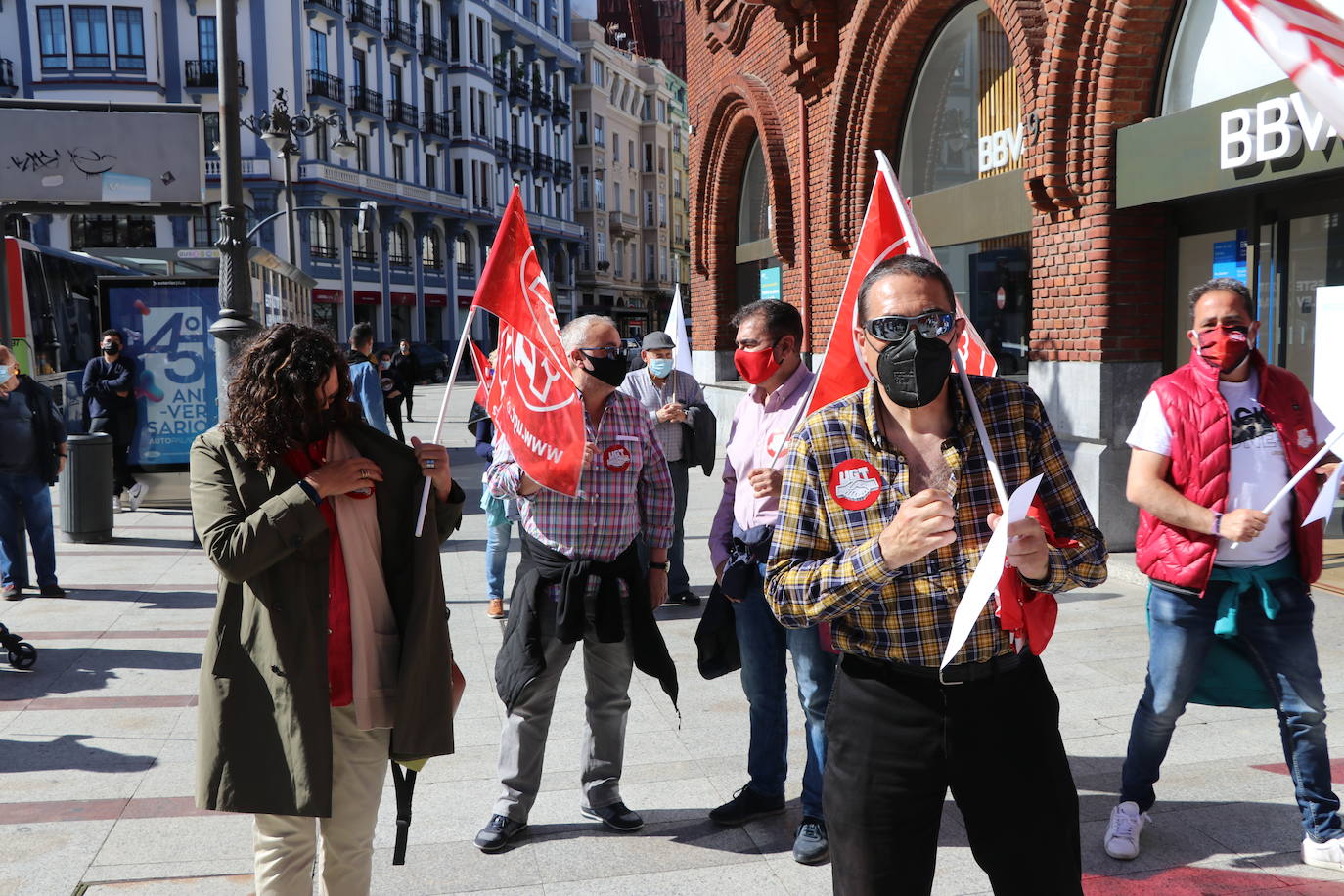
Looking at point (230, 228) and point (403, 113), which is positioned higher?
point (403, 113)

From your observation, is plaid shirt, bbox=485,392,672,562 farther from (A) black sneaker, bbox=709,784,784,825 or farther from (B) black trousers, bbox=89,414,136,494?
(B) black trousers, bbox=89,414,136,494

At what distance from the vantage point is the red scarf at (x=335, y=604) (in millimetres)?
3078

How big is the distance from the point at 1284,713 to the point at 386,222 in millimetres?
51664

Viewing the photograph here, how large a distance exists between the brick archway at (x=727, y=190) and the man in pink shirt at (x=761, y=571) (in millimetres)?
10927

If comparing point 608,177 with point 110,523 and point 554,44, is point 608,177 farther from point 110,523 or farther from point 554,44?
point 110,523

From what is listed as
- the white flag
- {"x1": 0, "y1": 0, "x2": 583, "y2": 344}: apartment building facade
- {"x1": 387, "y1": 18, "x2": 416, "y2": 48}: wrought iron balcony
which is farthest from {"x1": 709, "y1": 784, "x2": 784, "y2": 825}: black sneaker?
{"x1": 387, "y1": 18, "x2": 416, "y2": 48}: wrought iron balcony

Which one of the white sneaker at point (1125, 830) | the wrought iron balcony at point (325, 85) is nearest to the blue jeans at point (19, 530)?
the white sneaker at point (1125, 830)

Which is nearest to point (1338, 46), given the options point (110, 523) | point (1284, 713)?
point (1284, 713)

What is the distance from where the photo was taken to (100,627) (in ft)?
24.1

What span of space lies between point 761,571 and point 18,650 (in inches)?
174

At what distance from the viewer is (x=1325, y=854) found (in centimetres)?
368

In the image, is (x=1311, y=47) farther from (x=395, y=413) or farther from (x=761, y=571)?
(x=395, y=413)

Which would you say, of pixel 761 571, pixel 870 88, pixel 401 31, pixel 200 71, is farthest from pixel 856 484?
pixel 401 31

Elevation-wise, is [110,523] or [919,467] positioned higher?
[919,467]
